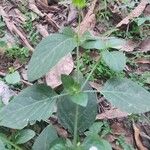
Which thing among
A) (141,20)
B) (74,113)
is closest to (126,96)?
(74,113)

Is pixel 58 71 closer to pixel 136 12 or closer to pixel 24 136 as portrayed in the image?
pixel 24 136

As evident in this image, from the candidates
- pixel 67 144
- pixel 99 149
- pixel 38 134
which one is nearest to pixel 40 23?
pixel 38 134

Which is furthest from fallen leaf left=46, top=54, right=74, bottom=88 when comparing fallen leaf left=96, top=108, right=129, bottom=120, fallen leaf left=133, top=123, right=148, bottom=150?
fallen leaf left=133, top=123, right=148, bottom=150

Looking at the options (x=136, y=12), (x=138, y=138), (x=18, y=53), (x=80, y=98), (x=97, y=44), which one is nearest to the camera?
(x=80, y=98)

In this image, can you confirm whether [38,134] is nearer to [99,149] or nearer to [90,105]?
[90,105]

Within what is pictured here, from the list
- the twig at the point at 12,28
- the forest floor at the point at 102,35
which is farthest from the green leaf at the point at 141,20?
the twig at the point at 12,28
